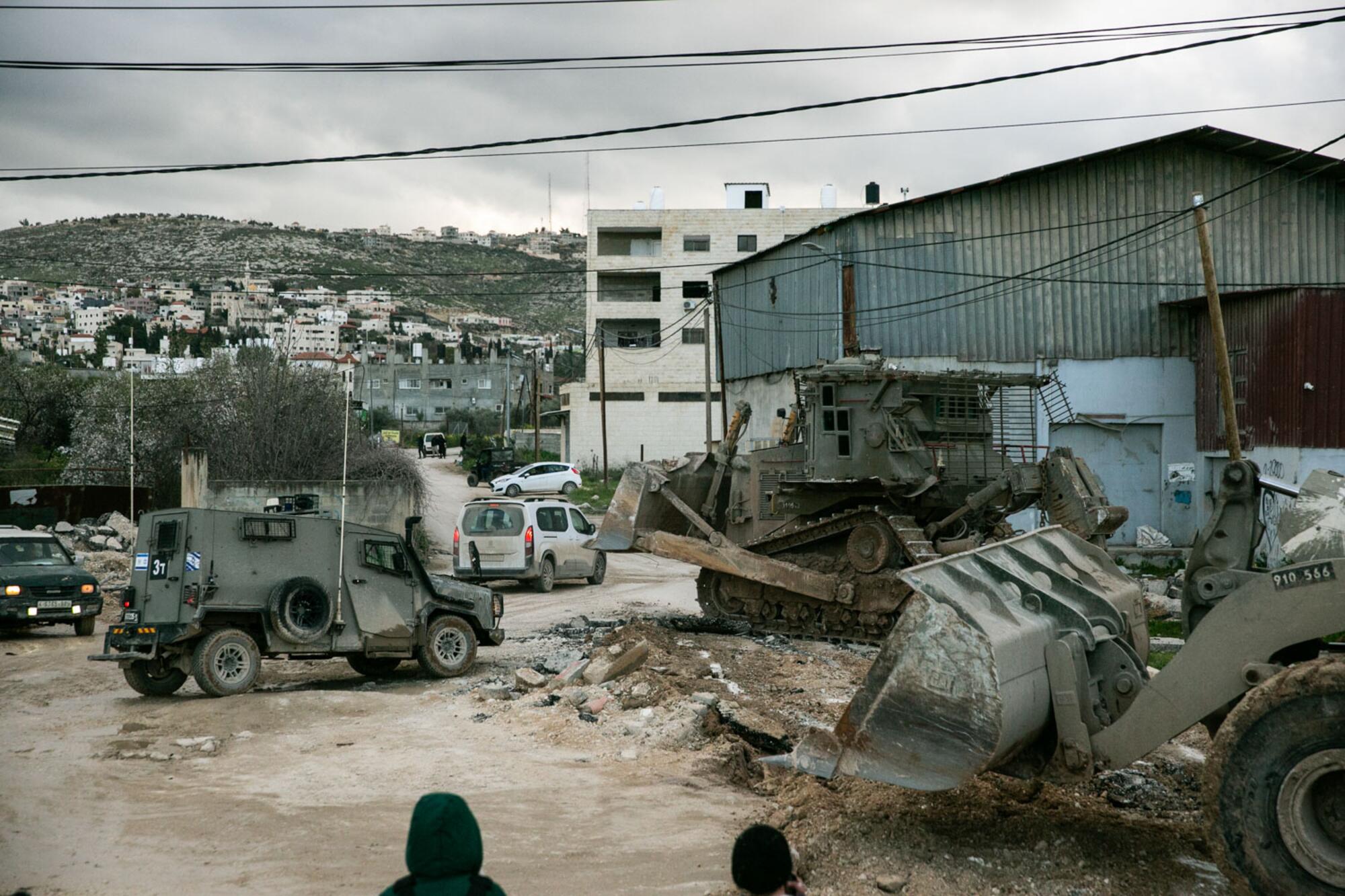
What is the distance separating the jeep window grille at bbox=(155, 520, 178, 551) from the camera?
1220 cm

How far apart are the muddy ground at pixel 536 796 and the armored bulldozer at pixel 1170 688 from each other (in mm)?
669

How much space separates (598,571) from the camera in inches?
941

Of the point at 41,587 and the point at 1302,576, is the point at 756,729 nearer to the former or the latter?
the point at 1302,576

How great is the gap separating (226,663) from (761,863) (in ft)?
32.1

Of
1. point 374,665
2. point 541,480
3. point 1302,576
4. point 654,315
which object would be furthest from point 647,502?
point 654,315

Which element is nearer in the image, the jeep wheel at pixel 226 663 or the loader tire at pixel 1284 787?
the loader tire at pixel 1284 787

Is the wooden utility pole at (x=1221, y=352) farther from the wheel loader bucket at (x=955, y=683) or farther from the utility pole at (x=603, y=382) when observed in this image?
the utility pole at (x=603, y=382)

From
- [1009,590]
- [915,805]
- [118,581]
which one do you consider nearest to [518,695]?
[915,805]

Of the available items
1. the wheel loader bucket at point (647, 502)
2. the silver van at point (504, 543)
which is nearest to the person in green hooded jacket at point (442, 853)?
the wheel loader bucket at point (647, 502)

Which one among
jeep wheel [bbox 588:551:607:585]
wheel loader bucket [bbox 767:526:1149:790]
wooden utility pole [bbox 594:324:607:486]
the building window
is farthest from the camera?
the building window

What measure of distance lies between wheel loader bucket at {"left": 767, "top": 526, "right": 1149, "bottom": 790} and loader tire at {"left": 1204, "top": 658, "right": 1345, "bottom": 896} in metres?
1.01

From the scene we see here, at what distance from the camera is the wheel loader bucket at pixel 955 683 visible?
20.5 ft

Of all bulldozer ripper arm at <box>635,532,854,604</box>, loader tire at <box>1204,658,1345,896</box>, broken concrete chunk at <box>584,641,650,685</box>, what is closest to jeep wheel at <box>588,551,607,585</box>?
bulldozer ripper arm at <box>635,532,854,604</box>

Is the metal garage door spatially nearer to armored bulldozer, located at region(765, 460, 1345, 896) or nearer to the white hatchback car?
the white hatchback car
